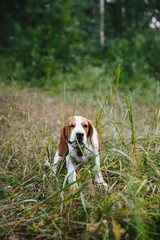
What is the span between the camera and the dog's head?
6.09ft

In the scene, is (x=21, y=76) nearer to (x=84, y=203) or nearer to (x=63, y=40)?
(x=63, y=40)

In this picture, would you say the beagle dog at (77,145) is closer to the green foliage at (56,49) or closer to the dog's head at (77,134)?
the dog's head at (77,134)

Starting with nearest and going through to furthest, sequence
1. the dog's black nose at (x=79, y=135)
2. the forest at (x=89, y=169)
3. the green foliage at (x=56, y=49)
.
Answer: the forest at (x=89, y=169) → the dog's black nose at (x=79, y=135) → the green foliage at (x=56, y=49)

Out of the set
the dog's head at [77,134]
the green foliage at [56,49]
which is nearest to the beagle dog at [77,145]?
the dog's head at [77,134]

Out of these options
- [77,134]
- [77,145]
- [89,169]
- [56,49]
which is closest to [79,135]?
[77,134]

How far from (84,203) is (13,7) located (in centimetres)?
1086

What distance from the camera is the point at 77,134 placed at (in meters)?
1.84

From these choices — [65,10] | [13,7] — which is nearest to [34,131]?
[65,10]

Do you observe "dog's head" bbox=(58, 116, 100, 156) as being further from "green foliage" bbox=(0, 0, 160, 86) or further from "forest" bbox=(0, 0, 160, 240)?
"green foliage" bbox=(0, 0, 160, 86)

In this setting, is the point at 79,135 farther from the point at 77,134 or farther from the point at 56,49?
the point at 56,49

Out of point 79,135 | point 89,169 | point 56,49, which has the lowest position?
point 89,169

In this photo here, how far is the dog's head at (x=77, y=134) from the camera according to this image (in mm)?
1856

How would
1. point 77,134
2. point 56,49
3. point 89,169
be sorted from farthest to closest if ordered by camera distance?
point 56,49 < point 77,134 < point 89,169

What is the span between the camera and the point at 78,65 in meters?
7.73
